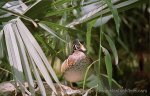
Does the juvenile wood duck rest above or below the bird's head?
below

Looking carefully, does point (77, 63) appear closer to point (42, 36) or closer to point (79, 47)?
point (79, 47)

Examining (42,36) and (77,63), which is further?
(42,36)

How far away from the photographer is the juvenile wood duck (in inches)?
42.6

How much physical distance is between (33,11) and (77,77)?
23 cm

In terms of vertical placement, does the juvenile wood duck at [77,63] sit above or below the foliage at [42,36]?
below

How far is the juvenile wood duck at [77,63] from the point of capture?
3.55 feet

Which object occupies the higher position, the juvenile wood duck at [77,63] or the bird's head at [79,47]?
the bird's head at [79,47]

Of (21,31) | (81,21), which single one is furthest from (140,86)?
(21,31)

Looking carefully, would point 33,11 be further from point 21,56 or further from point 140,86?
point 140,86

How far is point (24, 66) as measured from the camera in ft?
3.06

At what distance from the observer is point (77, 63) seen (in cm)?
108

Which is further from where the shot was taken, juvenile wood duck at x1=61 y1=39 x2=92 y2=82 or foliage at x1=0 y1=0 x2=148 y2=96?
juvenile wood duck at x1=61 y1=39 x2=92 y2=82

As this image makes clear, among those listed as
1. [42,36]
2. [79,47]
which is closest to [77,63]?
[79,47]

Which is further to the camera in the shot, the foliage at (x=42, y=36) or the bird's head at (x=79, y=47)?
the bird's head at (x=79, y=47)
